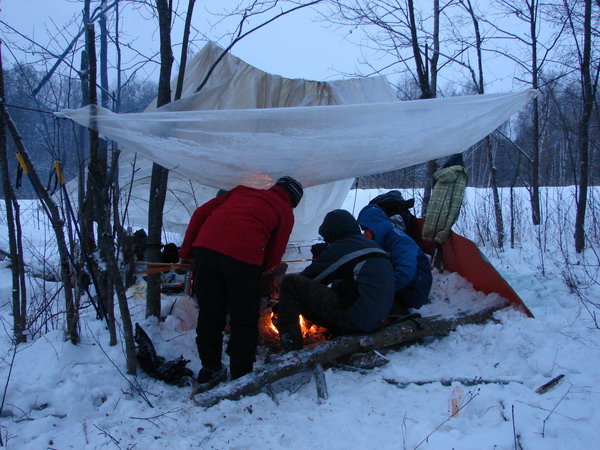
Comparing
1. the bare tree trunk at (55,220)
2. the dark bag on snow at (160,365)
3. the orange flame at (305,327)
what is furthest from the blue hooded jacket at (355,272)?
the bare tree trunk at (55,220)

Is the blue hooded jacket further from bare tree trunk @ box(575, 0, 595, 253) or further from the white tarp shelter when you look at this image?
bare tree trunk @ box(575, 0, 595, 253)

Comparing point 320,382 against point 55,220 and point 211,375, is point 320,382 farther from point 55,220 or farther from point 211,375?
point 55,220

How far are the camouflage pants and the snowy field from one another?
1.29 ft

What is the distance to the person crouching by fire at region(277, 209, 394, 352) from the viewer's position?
298 cm

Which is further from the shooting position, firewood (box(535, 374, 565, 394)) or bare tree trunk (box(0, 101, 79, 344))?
bare tree trunk (box(0, 101, 79, 344))

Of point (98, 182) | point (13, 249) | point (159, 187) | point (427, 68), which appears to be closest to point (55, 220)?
point (98, 182)

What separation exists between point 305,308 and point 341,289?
32cm

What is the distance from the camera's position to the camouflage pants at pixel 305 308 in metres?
3.02

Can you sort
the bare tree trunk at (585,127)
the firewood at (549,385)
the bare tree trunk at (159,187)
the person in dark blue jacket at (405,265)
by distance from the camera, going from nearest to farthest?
the firewood at (549,385) < the bare tree trunk at (159,187) < the person in dark blue jacket at (405,265) < the bare tree trunk at (585,127)

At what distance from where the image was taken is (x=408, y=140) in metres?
3.49

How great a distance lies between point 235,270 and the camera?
2719 mm

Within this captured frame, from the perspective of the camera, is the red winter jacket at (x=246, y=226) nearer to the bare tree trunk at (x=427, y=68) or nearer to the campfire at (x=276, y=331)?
the campfire at (x=276, y=331)

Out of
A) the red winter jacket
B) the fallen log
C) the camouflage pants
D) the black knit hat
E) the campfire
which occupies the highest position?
the black knit hat

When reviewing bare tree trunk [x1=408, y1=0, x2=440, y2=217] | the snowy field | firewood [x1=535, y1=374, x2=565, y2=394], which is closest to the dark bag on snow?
the snowy field
